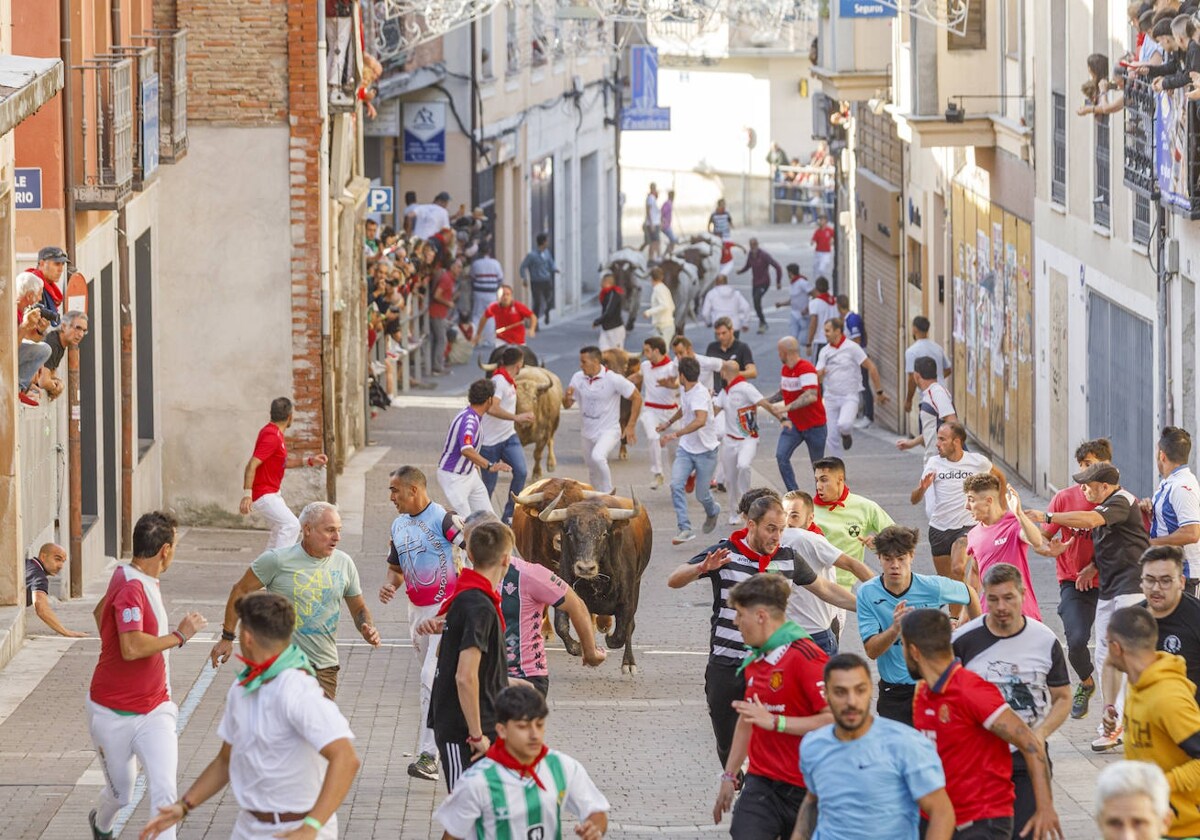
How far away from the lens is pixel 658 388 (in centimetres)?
2302

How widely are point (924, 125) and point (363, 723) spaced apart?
15296 millimetres

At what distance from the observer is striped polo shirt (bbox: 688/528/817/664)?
34.1ft

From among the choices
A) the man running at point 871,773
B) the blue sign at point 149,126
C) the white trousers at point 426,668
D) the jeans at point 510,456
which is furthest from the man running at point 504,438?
the man running at point 871,773

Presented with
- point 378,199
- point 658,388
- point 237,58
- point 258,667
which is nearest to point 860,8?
point 378,199

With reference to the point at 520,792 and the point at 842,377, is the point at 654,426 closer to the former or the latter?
the point at 842,377

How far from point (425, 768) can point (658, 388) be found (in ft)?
37.7

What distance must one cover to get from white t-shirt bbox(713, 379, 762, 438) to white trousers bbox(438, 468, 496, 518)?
3298 mm

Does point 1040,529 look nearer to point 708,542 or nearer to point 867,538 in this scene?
point 867,538

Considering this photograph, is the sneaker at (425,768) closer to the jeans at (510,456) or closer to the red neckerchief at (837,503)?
the red neckerchief at (837,503)

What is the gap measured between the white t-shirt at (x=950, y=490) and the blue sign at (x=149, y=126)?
23.4ft

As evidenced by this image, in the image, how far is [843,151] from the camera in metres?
42.3

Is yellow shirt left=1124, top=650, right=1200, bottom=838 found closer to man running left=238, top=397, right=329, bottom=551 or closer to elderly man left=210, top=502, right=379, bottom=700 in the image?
elderly man left=210, top=502, right=379, bottom=700

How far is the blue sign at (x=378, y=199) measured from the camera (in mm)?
30453

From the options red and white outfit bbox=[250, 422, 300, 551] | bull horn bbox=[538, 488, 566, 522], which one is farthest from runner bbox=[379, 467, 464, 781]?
red and white outfit bbox=[250, 422, 300, 551]
